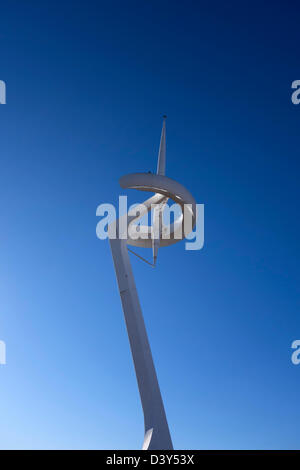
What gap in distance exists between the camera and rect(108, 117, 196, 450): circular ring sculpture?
1545cm

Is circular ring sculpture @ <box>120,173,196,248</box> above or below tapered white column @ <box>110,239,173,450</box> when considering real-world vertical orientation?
above

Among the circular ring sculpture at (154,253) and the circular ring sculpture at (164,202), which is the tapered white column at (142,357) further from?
the circular ring sculpture at (164,202)

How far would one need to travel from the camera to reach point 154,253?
2055 centimetres

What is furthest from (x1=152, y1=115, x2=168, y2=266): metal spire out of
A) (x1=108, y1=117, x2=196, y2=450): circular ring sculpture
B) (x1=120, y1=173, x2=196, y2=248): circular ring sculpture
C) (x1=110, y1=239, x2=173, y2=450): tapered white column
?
(x1=110, y1=239, x2=173, y2=450): tapered white column

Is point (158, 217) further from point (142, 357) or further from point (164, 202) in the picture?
point (142, 357)

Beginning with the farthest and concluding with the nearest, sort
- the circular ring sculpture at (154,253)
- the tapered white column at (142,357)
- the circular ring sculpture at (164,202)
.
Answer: the circular ring sculpture at (164,202)
the circular ring sculpture at (154,253)
the tapered white column at (142,357)

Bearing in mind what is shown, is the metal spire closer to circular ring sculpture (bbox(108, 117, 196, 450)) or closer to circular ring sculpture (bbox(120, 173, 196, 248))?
circular ring sculpture (bbox(108, 117, 196, 450))

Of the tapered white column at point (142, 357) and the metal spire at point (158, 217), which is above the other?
Answer: the metal spire at point (158, 217)

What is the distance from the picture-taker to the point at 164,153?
22.4 metres

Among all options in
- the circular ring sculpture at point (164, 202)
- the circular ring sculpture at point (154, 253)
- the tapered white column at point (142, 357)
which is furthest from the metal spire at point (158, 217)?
the tapered white column at point (142, 357)

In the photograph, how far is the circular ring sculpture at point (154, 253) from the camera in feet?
50.7
